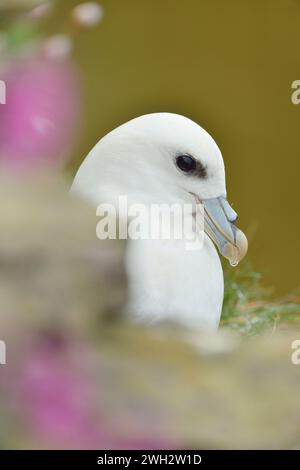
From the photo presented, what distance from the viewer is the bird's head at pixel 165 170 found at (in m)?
0.75

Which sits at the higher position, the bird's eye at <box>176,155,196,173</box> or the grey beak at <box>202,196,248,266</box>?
the bird's eye at <box>176,155,196,173</box>

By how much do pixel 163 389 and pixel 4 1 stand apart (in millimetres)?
235

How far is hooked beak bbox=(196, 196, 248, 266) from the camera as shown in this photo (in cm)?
77

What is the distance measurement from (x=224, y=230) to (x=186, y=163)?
78 mm

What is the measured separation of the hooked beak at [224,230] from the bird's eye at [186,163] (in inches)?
1.5

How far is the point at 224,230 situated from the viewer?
30.5 inches

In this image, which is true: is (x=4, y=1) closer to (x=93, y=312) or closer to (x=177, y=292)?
(x=93, y=312)

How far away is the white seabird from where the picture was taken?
724mm

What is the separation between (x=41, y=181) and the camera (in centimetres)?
30

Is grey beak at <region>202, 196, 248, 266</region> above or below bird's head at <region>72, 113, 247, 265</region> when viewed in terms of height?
below

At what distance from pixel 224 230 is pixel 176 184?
0.07 m

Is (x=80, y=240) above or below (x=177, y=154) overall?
below
